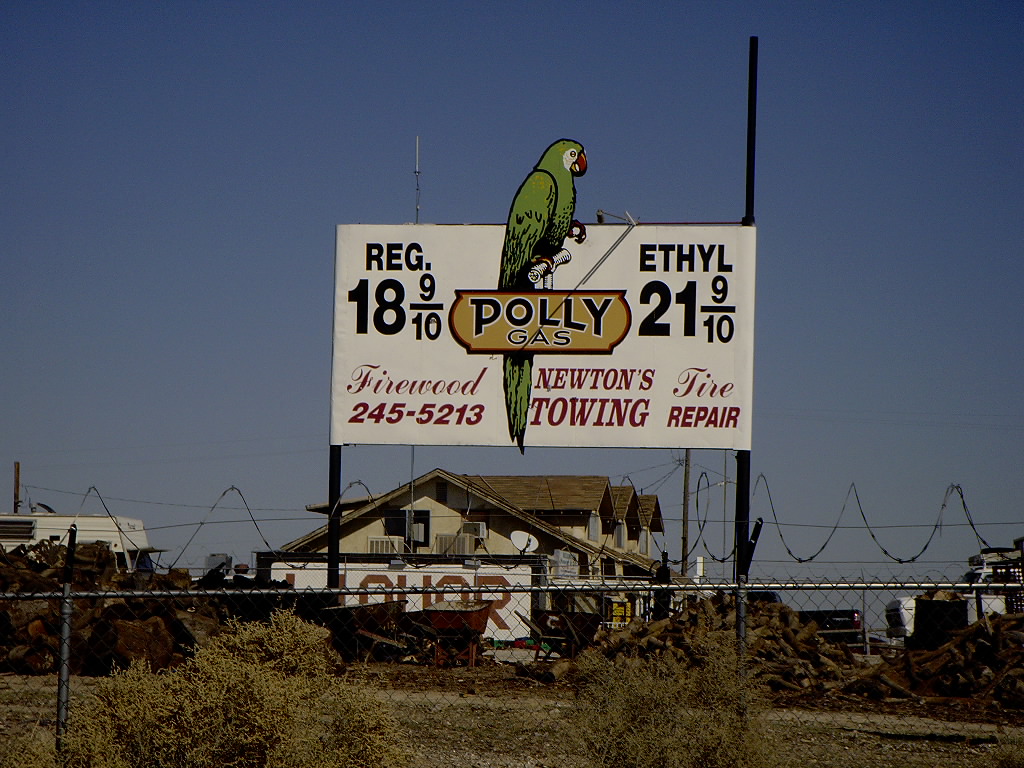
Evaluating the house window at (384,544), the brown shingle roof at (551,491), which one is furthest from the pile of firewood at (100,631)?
the brown shingle roof at (551,491)

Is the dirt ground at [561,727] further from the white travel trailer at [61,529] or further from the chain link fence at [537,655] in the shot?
the white travel trailer at [61,529]

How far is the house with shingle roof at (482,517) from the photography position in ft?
114

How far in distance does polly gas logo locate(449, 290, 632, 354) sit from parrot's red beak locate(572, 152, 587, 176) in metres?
1.90

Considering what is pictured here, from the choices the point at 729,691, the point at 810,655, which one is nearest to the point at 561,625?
the point at 810,655

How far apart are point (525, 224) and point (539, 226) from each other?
22 cm

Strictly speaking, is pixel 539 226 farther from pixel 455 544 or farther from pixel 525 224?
pixel 455 544

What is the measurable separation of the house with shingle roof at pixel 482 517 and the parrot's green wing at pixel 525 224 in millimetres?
17636

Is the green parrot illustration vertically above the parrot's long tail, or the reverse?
the green parrot illustration

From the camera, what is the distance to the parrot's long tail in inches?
637

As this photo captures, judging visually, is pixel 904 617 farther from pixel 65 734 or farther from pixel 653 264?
pixel 65 734

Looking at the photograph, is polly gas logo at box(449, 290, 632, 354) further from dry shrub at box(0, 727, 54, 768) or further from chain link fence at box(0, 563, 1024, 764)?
dry shrub at box(0, 727, 54, 768)

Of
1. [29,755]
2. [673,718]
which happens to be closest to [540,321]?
[673,718]

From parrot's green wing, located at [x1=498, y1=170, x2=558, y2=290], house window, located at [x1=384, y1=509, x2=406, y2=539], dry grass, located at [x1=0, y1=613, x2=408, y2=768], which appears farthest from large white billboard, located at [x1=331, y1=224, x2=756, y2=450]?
house window, located at [x1=384, y1=509, x2=406, y2=539]

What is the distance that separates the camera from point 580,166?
16594 millimetres
